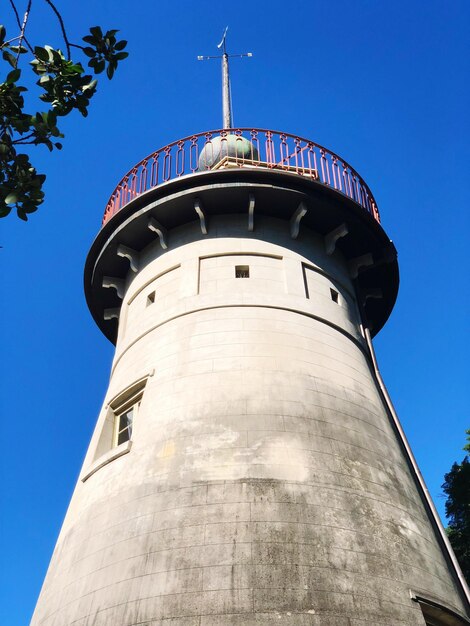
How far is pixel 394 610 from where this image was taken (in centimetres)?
834

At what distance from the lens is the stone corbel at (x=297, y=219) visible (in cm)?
1400

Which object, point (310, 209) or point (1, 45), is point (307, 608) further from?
point (310, 209)

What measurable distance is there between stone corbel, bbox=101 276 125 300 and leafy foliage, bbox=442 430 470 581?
14.8m

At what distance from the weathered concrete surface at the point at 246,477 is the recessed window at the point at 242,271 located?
22 centimetres

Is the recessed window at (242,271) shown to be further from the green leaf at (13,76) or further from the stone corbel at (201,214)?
the green leaf at (13,76)

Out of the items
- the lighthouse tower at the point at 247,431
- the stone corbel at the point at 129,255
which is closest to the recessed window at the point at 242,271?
the lighthouse tower at the point at 247,431

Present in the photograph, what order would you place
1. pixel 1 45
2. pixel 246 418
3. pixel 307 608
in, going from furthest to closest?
pixel 246 418, pixel 307 608, pixel 1 45

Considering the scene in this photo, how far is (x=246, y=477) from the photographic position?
373 inches

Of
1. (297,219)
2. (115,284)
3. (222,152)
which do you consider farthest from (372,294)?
(115,284)

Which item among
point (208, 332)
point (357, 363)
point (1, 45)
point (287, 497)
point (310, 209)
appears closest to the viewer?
point (1, 45)

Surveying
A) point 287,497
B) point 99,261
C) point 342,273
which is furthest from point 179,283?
point 287,497

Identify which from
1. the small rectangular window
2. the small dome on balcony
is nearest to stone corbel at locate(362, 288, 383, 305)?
the small dome on balcony

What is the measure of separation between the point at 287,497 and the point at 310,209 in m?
7.58

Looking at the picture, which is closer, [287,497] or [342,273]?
[287,497]
